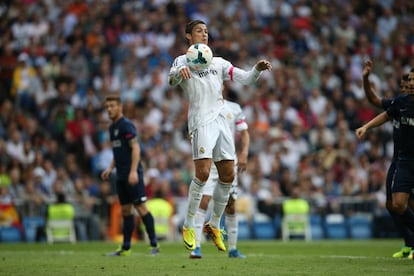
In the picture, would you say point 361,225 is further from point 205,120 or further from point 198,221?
point 205,120

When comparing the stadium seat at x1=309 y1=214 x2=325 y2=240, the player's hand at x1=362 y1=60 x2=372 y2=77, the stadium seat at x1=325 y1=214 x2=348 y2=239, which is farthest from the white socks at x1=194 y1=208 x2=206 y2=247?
the stadium seat at x1=325 y1=214 x2=348 y2=239

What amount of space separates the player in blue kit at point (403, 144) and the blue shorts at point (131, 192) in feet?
13.8

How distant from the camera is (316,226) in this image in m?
23.8

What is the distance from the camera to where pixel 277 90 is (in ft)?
88.6

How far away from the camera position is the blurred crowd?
23.0m

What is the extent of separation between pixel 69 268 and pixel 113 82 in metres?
14.5

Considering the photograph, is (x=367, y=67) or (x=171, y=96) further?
(x=171, y=96)

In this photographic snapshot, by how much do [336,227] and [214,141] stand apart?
12964 millimetres

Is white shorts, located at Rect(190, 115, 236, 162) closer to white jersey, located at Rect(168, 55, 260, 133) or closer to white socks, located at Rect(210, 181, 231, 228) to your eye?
white jersey, located at Rect(168, 55, 260, 133)

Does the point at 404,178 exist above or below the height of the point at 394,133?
below

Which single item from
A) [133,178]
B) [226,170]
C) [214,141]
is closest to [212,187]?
[133,178]

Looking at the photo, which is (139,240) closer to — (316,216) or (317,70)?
(316,216)

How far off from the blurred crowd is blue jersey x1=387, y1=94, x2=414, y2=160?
10014 millimetres

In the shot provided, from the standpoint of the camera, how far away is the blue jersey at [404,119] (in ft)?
39.9
